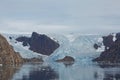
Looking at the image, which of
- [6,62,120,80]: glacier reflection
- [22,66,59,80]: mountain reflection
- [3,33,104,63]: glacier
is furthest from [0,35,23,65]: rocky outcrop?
[22,66,59,80]: mountain reflection

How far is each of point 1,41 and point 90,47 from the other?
154ft

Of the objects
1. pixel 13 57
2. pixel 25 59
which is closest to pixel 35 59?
pixel 25 59

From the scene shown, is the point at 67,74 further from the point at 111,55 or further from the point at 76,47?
the point at 111,55

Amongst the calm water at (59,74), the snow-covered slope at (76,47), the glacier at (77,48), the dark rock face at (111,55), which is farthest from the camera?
the dark rock face at (111,55)

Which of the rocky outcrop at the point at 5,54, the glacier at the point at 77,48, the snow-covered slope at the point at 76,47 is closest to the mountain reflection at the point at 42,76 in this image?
the rocky outcrop at the point at 5,54

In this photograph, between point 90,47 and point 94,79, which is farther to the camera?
point 90,47

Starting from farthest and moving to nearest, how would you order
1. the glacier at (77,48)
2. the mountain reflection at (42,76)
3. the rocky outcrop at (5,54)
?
the glacier at (77,48)
the rocky outcrop at (5,54)
the mountain reflection at (42,76)

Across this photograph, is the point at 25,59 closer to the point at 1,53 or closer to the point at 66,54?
the point at 66,54

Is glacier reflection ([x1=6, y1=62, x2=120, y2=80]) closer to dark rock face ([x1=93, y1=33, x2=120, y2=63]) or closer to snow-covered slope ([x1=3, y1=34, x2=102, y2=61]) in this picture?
snow-covered slope ([x1=3, y1=34, x2=102, y2=61])

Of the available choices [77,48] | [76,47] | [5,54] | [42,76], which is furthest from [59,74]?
[76,47]

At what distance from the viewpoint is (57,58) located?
7077 inches

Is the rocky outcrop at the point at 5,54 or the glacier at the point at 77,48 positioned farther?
the glacier at the point at 77,48

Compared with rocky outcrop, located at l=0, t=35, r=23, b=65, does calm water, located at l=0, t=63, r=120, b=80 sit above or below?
below

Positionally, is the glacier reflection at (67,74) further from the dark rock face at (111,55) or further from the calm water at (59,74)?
the dark rock face at (111,55)
